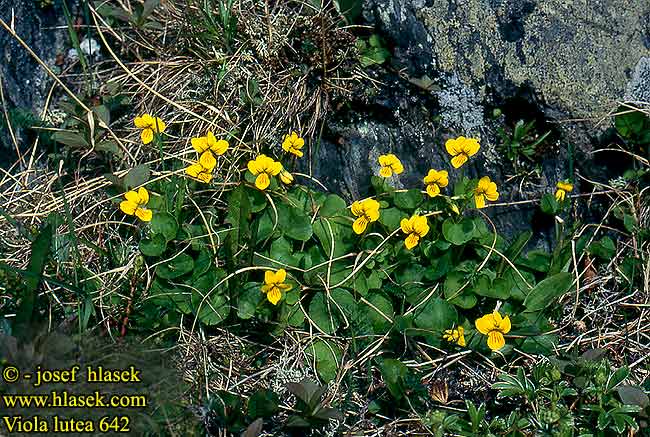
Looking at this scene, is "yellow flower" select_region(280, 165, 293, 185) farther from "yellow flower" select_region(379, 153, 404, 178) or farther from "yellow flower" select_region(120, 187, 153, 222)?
"yellow flower" select_region(120, 187, 153, 222)

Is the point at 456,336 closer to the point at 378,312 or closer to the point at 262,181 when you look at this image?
the point at 378,312

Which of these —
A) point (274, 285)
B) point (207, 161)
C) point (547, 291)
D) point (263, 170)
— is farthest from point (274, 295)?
point (547, 291)

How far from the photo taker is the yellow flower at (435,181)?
292cm

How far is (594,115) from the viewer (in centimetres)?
318

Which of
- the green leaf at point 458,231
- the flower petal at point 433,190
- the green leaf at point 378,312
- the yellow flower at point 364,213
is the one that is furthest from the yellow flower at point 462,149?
the green leaf at point 378,312

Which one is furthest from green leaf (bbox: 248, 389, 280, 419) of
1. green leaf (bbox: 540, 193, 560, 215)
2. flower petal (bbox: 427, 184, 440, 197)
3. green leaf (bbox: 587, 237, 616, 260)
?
green leaf (bbox: 587, 237, 616, 260)

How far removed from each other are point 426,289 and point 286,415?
72 cm

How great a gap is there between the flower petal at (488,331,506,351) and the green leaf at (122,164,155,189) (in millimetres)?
1506

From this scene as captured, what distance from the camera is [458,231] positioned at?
294 cm

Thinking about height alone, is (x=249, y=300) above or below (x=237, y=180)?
below

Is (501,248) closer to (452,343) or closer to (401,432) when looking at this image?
(452,343)

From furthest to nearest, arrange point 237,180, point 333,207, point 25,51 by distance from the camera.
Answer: point 25,51 < point 237,180 < point 333,207

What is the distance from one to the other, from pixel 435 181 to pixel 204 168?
0.90m

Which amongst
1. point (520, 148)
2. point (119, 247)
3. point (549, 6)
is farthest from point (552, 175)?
point (119, 247)
